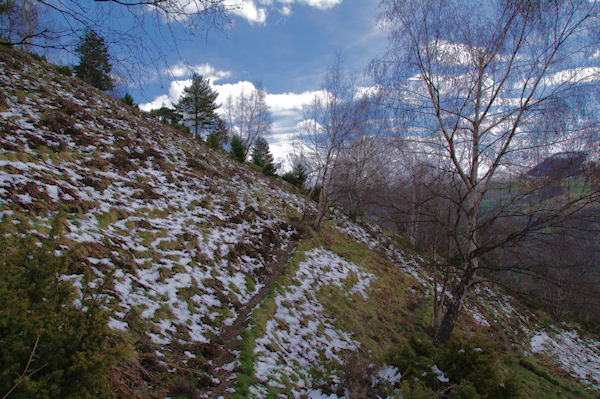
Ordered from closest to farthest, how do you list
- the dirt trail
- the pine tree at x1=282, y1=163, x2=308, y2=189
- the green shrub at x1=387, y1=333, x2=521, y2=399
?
the green shrub at x1=387, y1=333, x2=521, y2=399, the dirt trail, the pine tree at x1=282, y1=163, x2=308, y2=189

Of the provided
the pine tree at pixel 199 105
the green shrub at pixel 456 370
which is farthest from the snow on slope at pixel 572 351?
the pine tree at pixel 199 105

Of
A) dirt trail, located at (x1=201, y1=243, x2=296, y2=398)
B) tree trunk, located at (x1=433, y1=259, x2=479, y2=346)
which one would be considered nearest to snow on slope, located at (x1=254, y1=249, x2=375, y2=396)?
dirt trail, located at (x1=201, y1=243, x2=296, y2=398)

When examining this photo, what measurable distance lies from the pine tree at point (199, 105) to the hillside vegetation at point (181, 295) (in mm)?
20355

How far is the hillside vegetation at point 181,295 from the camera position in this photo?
7.25ft

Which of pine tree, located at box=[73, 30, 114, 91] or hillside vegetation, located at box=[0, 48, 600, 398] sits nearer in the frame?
hillside vegetation, located at box=[0, 48, 600, 398]

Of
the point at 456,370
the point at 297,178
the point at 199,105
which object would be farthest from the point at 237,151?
the point at 456,370

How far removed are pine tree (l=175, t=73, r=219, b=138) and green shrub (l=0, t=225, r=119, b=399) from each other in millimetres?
34199

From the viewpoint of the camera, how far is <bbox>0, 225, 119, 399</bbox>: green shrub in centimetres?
174

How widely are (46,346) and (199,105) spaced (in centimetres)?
3569

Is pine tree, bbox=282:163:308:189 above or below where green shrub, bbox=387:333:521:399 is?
above

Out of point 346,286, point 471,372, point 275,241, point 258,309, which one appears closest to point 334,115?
point 275,241

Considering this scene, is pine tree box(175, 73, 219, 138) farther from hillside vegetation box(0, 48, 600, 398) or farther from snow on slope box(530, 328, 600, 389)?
snow on slope box(530, 328, 600, 389)

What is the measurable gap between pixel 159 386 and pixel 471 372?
3.99 meters

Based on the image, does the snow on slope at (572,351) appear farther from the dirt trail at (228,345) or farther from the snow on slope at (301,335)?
the dirt trail at (228,345)
